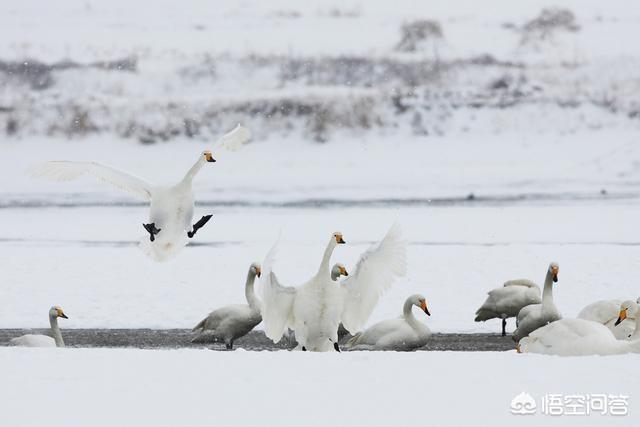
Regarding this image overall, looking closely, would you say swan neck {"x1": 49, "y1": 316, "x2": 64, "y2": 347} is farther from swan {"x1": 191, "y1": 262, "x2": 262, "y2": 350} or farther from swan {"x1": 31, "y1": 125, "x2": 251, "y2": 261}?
swan {"x1": 191, "y1": 262, "x2": 262, "y2": 350}

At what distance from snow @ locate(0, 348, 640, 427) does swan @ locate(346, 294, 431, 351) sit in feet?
8.44

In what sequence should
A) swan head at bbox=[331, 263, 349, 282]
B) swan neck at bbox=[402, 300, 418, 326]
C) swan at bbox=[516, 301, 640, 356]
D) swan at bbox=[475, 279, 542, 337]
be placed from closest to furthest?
swan at bbox=[516, 301, 640, 356] < swan head at bbox=[331, 263, 349, 282] < swan neck at bbox=[402, 300, 418, 326] < swan at bbox=[475, 279, 542, 337]

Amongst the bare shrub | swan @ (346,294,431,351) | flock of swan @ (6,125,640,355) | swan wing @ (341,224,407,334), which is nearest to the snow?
flock of swan @ (6,125,640,355)

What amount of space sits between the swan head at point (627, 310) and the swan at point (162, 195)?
3.59 metres

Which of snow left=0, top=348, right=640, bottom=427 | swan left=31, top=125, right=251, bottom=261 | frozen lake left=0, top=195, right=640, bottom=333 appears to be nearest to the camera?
Result: snow left=0, top=348, right=640, bottom=427

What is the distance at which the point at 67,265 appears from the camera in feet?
54.6

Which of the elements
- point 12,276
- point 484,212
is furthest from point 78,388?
point 484,212

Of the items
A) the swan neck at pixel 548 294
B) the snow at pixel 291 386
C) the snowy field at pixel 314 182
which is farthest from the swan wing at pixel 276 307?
the swan neck at pixel 548 294

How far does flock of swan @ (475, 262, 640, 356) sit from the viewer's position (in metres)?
9.34

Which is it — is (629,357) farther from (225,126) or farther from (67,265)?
(225,126)

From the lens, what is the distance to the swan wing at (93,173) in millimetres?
11852

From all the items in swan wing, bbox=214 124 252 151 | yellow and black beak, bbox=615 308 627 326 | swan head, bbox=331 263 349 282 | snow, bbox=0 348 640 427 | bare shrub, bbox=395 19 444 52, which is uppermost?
bare shrub, bbox=395 19 444 52

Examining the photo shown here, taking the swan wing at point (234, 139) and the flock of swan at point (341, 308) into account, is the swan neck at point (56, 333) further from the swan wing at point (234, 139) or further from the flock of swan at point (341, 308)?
the swan wing at point (234, 139)

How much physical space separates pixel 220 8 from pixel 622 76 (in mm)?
14065
